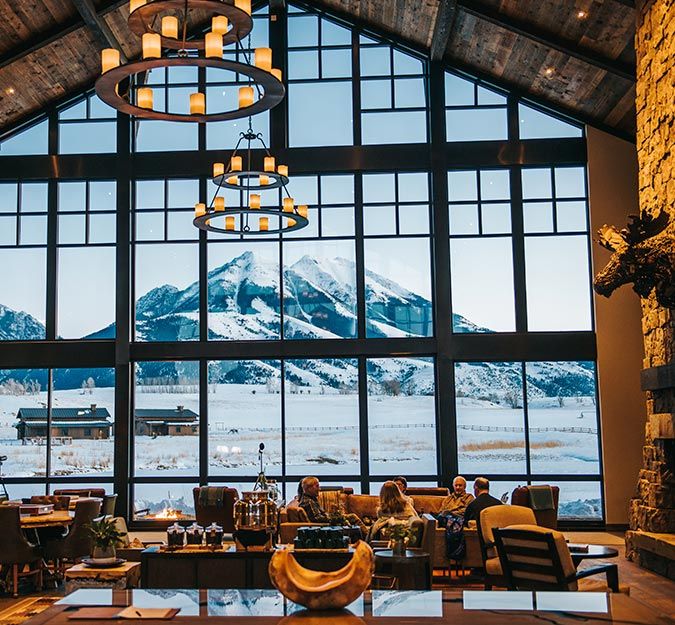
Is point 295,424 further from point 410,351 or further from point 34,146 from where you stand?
point 34,146

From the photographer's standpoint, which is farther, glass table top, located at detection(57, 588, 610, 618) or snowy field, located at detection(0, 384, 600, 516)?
snowy field, located at detection(0, 384, 600, 516)

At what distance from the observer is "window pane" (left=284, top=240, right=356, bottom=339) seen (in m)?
14.0

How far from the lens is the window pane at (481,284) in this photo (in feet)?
45.4

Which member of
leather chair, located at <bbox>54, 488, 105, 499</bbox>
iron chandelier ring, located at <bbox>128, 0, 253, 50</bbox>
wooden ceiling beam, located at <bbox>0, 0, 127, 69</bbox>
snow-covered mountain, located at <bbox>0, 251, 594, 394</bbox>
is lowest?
leather chair, located at <bbox>54, 488, 105, 499</bbox>

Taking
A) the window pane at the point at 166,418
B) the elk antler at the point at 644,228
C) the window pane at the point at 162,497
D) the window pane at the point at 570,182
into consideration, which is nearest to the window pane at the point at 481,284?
the window pane at the point at 570,182

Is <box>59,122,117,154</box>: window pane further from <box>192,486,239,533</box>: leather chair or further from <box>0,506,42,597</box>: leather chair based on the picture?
<box>0,506,42,597</box>: leather chair

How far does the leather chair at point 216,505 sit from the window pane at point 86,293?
325 centimetres

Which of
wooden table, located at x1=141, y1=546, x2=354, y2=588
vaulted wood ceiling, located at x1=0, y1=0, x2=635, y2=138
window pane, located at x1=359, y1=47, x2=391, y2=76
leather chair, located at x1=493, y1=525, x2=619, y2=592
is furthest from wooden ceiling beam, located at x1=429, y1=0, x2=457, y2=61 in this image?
leather chair, located at x1=493, y1=525, x2=619, y2=592

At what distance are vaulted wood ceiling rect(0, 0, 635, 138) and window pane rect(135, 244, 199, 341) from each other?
297 cm

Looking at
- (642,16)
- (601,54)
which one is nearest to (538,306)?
(601,54)

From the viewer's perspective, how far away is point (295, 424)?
13805mm

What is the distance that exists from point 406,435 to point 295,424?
167 cm

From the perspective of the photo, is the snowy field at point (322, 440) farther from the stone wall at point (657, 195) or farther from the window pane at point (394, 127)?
the window pane at point (394, 127)

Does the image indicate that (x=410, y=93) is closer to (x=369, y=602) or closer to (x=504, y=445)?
(x=504, y=445)
